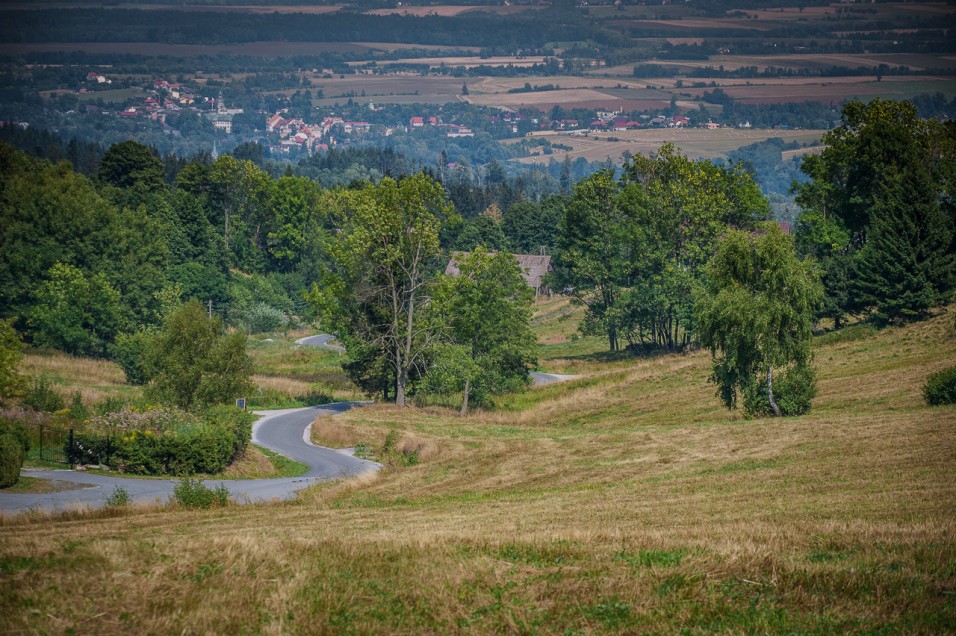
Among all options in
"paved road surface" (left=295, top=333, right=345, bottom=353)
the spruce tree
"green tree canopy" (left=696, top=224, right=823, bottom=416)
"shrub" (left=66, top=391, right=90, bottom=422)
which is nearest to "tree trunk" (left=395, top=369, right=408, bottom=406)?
"shrub" (left=66, top=391, right=90, bottom=422)

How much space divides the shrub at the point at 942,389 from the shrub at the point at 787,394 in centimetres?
487

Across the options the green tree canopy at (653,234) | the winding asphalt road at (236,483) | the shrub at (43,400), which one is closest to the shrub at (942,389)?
the winding asphalt road at (236,483)

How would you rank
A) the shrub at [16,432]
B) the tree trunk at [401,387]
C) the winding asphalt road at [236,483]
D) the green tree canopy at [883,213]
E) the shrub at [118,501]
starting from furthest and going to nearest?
the green tree canopy at [883,213] → the tree trunk at [401,387] → the shrub at [16,432] → the winding asphalt road at [236,483] → the shrub at [118,501]

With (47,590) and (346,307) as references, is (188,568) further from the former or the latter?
(346,307)

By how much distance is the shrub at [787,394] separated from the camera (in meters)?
42.0

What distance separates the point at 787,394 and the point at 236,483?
23134 millimetres

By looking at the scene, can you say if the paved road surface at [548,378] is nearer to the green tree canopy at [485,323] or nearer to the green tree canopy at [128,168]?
the green tree canopy at [485,323]

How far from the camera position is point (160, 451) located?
1433 inches

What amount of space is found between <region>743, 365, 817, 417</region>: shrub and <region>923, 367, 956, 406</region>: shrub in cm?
487

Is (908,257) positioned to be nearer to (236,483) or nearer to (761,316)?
(761,316)

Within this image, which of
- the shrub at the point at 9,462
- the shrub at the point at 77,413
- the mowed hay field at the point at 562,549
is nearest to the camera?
the mowed hay field at the point at 562,549

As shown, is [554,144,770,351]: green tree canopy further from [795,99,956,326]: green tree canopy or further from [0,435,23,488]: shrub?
[0,435,23,488]: shrub

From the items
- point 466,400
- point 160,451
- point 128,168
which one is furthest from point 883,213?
point 128,168

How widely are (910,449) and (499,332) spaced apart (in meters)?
31.5
